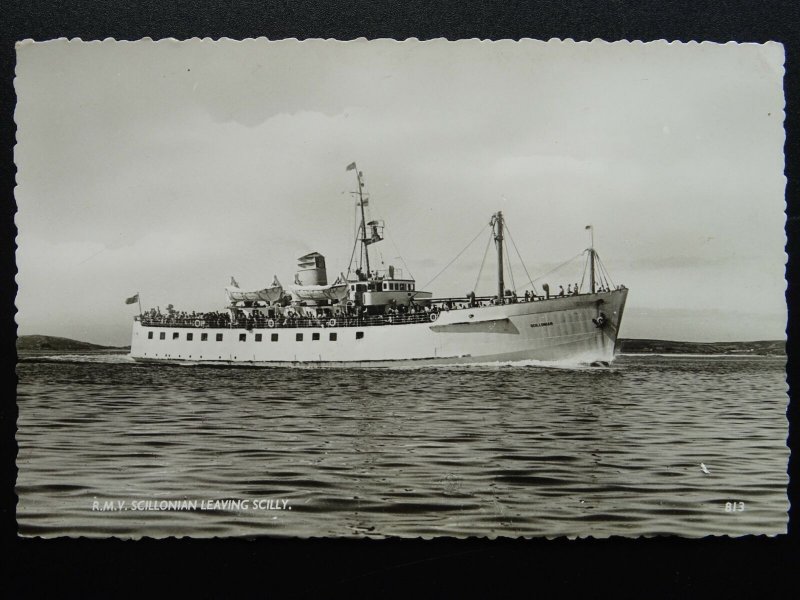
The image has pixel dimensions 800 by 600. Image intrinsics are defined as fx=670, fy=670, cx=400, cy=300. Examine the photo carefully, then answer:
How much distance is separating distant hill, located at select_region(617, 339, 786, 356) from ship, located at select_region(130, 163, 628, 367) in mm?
507

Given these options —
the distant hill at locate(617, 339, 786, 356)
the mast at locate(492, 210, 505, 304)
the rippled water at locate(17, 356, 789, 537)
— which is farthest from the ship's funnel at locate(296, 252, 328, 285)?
the distant hill at locate(617, 339, 786, 356)

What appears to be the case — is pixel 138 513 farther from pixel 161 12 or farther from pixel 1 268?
pixel 161 12

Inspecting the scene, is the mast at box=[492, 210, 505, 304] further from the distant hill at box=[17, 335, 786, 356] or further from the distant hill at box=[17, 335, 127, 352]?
the distant hill at box=[17, 335, 127, 352]

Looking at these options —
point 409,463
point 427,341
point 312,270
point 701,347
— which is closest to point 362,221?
point 312,270

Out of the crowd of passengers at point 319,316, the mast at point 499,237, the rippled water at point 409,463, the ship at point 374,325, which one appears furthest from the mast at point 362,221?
the crowd of passengers at point 319,316

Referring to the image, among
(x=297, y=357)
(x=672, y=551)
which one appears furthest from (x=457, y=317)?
(x=672, y=551)

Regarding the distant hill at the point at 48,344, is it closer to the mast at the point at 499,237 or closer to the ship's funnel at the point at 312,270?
the ship's funnel at the point at 312,270

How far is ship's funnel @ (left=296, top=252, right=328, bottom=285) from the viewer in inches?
395

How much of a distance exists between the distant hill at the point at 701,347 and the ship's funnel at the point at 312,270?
4.85 metres

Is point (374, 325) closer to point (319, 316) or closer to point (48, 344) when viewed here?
point (319, 316)

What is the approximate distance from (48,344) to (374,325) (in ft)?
30.6

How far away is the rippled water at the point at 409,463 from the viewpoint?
7.52 m

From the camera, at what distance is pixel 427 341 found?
53.3 ft

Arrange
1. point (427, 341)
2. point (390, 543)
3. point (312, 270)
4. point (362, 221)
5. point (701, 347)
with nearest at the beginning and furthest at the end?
point (390, 543) → point (362, 221) → point (701, 347) → point (312, 270) → point (427, 341)
